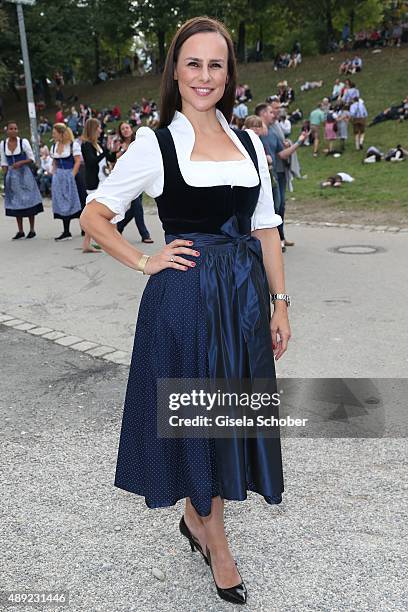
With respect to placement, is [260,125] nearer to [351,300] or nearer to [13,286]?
[351,300]

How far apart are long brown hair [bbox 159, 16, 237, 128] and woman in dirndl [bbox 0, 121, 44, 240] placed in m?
8.57

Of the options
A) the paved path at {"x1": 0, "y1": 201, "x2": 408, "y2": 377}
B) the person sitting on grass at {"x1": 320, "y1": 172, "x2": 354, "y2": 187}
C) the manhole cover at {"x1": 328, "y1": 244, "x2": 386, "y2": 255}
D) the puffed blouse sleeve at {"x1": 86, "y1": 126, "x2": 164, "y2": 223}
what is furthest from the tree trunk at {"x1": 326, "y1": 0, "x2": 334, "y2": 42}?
the puffed blouse sleeve at {"x1": 86, "y1": 126, "x2": 164, "y2": 223}

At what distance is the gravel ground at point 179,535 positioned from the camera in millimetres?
2551

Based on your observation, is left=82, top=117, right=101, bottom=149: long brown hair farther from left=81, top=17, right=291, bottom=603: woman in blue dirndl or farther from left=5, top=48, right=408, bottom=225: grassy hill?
left=81, top=17, right=291, bottom=603: woman in blue dirndl

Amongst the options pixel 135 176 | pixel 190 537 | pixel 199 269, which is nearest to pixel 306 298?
pixel 190 537

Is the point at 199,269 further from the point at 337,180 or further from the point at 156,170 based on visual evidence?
the point at 337,180

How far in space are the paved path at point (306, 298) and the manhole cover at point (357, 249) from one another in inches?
4.7

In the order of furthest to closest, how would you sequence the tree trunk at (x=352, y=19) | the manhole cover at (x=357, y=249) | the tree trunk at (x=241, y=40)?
the tree trunk at (x=352, y=19)
the tree trunk at (x=241, y=40)
the manhole cover at (x=357, y=249)

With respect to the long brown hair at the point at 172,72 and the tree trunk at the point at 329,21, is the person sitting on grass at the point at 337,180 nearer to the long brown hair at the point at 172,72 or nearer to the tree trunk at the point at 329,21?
the long brown hair at the point at 172,72

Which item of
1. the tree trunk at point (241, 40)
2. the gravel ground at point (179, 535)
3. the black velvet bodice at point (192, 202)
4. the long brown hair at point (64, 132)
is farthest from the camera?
the tree trunk at point (241, 40)

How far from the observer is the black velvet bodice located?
2312 millimetres

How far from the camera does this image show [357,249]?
9.13 meters

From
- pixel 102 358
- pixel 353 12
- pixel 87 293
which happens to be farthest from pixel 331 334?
pixel 353 12

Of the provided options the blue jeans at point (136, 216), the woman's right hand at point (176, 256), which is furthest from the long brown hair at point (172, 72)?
the blue jeans at point (136, 216)
